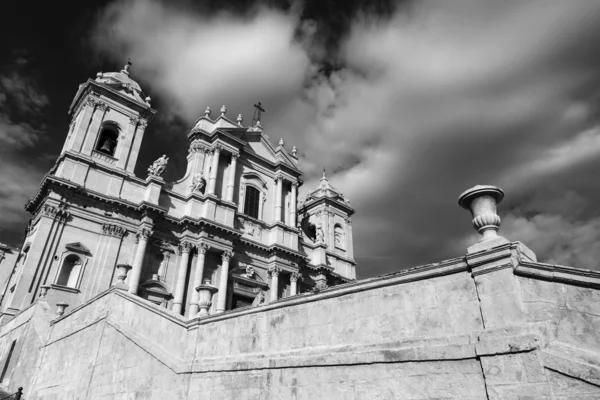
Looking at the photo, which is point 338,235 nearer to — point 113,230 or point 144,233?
point 144,233

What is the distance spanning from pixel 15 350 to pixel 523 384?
1665 centimetres

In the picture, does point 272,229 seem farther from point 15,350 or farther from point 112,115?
point 15,350

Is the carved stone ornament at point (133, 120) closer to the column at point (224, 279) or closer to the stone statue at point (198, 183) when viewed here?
the stone statue at point (198, 183)

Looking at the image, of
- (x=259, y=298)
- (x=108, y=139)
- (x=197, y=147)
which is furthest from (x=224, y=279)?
(x=108, y=139)

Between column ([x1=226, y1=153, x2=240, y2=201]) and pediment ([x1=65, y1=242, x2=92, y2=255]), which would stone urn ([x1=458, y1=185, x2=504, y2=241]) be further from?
column ([x1=226, y1=153, x2=240, y2=201])

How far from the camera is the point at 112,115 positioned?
21.1 metres

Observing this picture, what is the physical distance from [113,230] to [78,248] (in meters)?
1.72

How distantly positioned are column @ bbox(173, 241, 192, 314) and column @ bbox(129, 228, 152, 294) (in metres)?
1.86

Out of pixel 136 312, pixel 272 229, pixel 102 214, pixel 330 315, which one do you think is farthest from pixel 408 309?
pixel 272 229

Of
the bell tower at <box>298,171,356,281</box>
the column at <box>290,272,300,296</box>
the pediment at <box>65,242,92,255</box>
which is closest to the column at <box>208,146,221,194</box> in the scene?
the pediment at <box>65,242,92,255</box>

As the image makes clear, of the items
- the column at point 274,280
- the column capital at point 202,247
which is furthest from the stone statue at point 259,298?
the column capital at point 202,247

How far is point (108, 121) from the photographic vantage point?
2073cm

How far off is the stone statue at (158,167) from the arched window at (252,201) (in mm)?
5833

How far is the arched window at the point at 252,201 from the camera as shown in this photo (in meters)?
24.4
